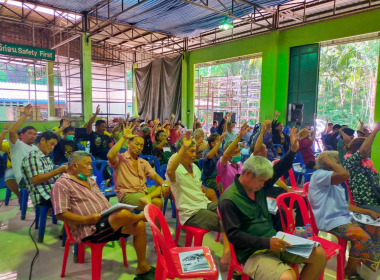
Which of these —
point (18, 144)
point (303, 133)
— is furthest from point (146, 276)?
point (18, 144)

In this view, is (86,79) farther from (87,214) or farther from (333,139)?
(87,214)

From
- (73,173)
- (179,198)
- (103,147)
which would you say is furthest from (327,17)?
(73,173)

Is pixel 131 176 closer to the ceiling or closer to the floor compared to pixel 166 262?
closer to the ceiling

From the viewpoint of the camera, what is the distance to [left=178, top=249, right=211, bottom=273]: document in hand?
1.67m

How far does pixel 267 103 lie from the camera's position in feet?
27.8

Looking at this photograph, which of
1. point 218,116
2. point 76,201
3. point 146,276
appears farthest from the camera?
point 218,116

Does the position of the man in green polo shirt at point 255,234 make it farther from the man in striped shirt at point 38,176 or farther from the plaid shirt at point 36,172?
the plaid shirt at point 36,172

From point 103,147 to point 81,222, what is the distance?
295 cm

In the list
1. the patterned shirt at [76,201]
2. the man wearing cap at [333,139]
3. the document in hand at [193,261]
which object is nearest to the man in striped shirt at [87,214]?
the patterned shirt at [76,201]

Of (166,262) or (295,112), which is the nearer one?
(166,262)

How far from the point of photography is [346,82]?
8562mm

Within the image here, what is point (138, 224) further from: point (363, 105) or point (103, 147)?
point (363, 105)

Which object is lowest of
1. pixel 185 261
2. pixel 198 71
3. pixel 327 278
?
pixel 327 278

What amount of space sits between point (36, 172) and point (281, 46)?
777cm
